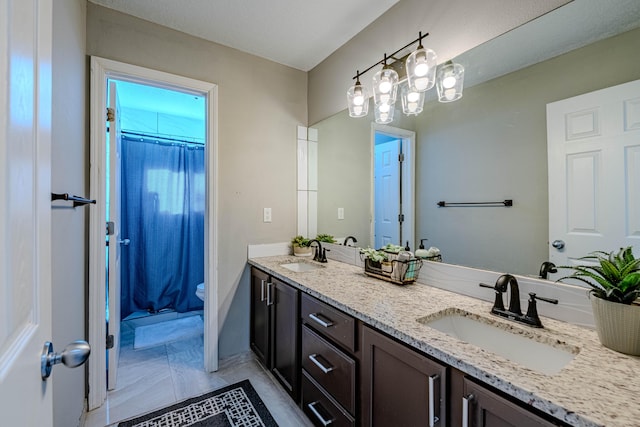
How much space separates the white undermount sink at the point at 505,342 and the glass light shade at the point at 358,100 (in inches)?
53.5

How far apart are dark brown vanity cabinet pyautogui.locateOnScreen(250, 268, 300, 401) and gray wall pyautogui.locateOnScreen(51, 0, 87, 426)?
1.01m

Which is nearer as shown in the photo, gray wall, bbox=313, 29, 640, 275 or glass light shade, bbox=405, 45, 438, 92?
gray wall, bbox=313, 29, 640, 275

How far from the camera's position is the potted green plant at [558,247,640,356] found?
2.55 feet

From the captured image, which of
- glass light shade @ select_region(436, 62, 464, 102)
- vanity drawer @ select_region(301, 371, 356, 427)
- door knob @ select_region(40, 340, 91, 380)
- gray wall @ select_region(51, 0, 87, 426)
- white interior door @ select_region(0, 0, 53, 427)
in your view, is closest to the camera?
white interior door @ select_region(0, 0, 53, 427)

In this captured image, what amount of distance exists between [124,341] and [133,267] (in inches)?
29.2

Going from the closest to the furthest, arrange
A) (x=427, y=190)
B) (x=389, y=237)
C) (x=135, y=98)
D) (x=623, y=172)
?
1. (x=623, y=172)
2. (x=427, y=190)
3. (x=389, y=237)
4. (x=135, y=98)

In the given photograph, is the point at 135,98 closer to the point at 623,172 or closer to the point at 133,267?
the point at 133,267

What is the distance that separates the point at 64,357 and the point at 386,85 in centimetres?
177

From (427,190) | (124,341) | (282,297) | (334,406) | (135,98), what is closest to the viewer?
(334,406)

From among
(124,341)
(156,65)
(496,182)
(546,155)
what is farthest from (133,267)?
(546,155)

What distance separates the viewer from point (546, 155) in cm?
112

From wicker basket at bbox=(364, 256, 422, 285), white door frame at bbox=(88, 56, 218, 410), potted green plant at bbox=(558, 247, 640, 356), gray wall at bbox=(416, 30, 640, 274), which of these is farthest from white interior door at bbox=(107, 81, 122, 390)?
potted green plant at bbox=(558, 247, 640, 356)

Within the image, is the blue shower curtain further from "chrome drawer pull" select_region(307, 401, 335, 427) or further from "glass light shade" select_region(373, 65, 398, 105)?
"glass light shade" select_region(373, 65, 398, 105)

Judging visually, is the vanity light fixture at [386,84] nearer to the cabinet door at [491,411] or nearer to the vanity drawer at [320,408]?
the cabinet door at [491,411]
